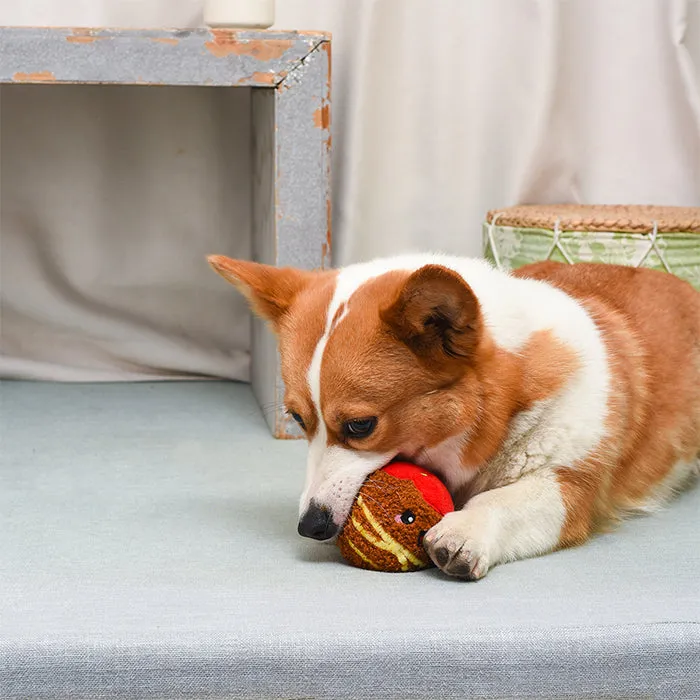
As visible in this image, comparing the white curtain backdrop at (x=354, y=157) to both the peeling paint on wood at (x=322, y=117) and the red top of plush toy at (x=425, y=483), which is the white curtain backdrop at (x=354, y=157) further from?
the red top of plush toy at (x=425, y=483)

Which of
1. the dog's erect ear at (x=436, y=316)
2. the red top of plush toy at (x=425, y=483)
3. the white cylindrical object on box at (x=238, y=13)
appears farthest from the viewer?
the white cylindrical object on box at (x=238, y=13)

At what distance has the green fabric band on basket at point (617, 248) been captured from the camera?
7.67 feet

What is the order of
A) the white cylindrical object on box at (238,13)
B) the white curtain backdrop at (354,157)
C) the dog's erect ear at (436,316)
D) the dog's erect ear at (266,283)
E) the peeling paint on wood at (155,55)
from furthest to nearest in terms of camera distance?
the white curtain backdrop at (354,157) → the white cylindrical object on box at (238,13) → the peeling paint on wood at (155,55) → the dog's erect ear at (266,283) → the dog's erect ear at (436,316)

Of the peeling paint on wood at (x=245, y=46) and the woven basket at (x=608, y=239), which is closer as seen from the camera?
the peeling paint on wood at (x=245, y=46)

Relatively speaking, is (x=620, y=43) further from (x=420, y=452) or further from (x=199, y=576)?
(x=199, y=576)

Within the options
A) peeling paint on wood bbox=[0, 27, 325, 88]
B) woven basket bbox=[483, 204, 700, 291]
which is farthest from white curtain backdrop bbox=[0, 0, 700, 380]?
peeling paint on wood bbox=[0, 27, 325, 88]

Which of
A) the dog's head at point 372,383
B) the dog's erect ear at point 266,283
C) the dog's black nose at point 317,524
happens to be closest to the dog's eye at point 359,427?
the dog's head at point 372,383

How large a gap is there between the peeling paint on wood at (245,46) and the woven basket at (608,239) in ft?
2.13

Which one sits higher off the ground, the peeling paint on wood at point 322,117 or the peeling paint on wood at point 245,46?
the peeling paint on wood at point 245,46

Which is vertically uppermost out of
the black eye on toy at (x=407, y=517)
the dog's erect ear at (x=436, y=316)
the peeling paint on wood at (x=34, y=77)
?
the peeling paint on wood at (x=34, y=77)

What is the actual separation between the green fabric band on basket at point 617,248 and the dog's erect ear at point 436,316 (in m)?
0.86

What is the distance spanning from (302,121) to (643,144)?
1.01 meters

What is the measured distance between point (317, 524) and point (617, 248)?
3.81 ft

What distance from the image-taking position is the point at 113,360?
9.27ft
